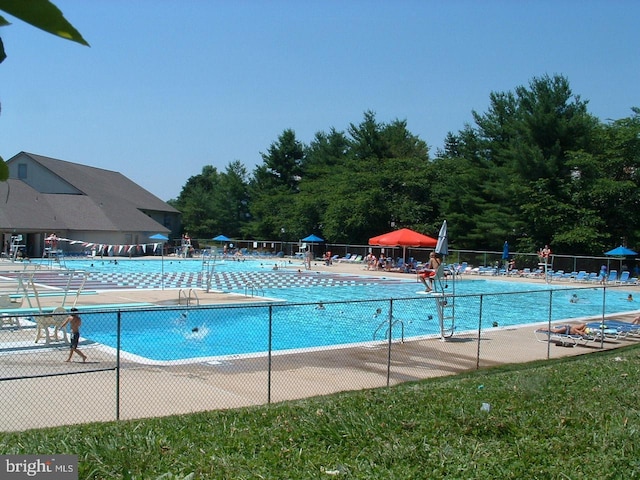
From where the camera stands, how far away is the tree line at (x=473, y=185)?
42.7m

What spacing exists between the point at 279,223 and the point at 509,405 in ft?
193

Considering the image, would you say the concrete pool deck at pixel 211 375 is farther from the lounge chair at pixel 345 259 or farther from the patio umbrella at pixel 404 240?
the lounge chair at pixel 345 259

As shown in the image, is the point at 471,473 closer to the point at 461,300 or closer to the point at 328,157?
the point at 461,300

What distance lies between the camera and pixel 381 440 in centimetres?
584

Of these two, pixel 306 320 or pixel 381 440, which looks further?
pixel 306 320

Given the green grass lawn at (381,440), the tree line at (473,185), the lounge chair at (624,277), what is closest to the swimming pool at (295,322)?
the green grass lawn at (381,440)

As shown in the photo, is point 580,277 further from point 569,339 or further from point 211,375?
point 211,375

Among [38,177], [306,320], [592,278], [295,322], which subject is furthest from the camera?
[38,177]

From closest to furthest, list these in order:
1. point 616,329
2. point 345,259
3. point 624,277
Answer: point 616,329 → point 624,277 → point 345,259

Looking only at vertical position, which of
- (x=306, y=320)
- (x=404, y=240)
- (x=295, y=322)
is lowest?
(x=295, y=322)

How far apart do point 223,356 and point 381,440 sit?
7702 millimetres

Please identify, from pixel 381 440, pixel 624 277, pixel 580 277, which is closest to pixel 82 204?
pixel 580 277

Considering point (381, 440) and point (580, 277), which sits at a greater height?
point (580, 277)

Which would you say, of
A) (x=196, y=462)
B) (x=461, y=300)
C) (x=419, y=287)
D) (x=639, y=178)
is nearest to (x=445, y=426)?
(x=196, y=462)
